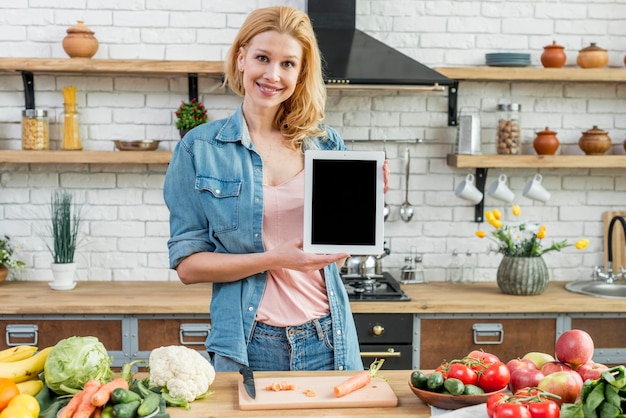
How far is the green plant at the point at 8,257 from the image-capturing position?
3.67 m

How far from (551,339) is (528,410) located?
79.8 inches

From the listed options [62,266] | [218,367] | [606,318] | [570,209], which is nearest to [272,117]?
[218,367]

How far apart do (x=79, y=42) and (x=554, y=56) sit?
230 cm

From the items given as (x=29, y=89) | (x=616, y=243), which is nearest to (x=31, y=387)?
(x=29, y=89)

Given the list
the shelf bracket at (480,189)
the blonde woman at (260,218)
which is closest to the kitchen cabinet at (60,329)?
the blonde woman at (260,218)

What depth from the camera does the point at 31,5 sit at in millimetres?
3748

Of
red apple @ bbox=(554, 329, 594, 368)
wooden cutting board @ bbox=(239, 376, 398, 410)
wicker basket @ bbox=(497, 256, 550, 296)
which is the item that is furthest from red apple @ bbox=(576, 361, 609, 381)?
wicker basket @ bbox=(497, 256, 550, 296)

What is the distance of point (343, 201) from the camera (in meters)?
1.99

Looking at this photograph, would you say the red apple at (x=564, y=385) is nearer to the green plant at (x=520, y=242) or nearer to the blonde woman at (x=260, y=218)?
the blonde woman at (x=260, y=218)

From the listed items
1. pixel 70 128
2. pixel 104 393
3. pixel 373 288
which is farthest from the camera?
pixel 70 128

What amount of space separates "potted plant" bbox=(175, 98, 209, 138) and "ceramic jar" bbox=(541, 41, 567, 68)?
171 centimetres

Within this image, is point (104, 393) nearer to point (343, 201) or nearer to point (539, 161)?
point (343, 201)

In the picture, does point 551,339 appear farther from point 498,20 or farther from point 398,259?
point 498,20

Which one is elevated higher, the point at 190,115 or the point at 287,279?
the point at 190,115
